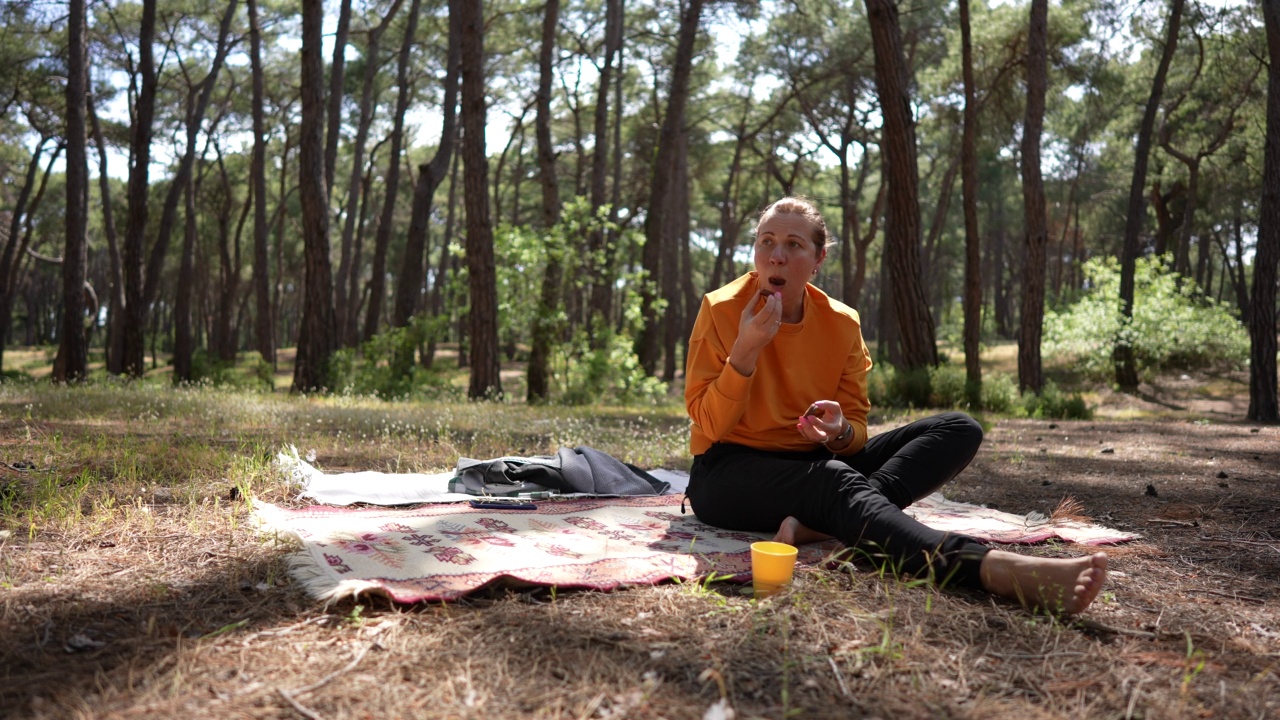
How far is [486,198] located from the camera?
1023 centimetres

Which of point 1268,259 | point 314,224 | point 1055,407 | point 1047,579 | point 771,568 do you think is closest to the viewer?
point 1047,579

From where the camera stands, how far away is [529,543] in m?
3.08

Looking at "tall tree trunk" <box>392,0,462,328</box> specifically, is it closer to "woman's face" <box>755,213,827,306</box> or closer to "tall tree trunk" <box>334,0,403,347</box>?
"tall tree trunk" <box>334,0,403,347</box>

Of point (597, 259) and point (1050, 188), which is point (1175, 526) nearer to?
point (597, 259)

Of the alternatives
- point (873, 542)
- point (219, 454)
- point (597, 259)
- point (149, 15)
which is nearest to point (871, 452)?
point (873, 542)

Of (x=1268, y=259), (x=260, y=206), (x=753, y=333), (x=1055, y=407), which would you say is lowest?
(x=1055, y=407)

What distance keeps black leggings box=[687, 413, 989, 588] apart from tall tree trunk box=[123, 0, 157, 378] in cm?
1233

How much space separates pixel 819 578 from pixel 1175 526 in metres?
2.11

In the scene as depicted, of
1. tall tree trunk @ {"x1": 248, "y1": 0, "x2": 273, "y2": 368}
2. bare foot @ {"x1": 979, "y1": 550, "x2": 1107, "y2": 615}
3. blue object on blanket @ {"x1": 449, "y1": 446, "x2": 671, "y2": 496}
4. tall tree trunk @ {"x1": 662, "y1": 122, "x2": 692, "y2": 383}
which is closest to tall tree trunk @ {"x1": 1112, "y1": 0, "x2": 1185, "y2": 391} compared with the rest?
tall tree trunk @ {"x1": 662, "y1": 122, "x2": 692, "y2": 383}

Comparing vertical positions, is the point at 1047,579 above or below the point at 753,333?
below

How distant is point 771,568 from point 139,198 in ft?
45.0

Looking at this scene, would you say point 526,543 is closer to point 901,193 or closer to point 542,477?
point 542,477

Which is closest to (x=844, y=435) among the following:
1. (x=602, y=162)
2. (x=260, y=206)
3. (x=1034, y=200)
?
(x=1034, y=200)

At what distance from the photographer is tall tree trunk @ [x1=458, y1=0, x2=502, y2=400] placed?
32.2 ft
